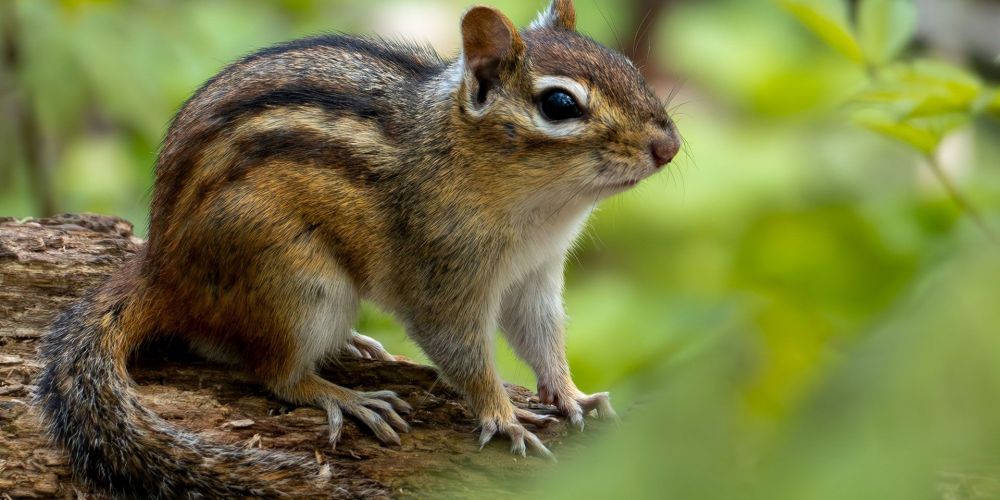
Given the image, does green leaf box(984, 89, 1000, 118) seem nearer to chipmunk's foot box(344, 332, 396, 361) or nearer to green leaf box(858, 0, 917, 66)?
green leaf box(858, 0, 917, 66)

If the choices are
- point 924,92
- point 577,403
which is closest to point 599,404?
point 577,403

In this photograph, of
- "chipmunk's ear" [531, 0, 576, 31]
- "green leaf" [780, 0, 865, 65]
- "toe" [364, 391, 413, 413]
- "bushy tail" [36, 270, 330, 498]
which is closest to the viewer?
"green leaf" [780, 0, 865, 65]

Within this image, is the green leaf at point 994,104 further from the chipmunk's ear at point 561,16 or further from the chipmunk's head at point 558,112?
the chipmunk's ear at point 561,16

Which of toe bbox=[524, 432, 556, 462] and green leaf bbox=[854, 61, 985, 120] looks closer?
green leaf bbox=[854, 61, 985, 120]

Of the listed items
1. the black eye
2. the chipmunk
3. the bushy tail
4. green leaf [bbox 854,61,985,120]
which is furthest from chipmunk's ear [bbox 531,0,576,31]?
green leaf [bbox 854,61,985,120]

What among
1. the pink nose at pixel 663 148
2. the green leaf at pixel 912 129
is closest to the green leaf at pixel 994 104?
the green leaf at pixel 912 129

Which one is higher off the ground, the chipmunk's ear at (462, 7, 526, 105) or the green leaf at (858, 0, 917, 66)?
the green leaf at (858, 0, 917, 66)

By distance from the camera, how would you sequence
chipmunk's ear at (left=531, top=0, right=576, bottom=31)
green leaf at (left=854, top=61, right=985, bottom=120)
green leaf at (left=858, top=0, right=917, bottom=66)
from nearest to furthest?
green leaf at (left=854, top=61, right=985, bottom=120), green leaf at (left=858, top=0, right=917, bottom=66), chipmunk's ear at (left=531, top=0, right=576, bottom=31)

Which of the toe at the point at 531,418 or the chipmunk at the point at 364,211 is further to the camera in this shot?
the toe at the point at 531,418
